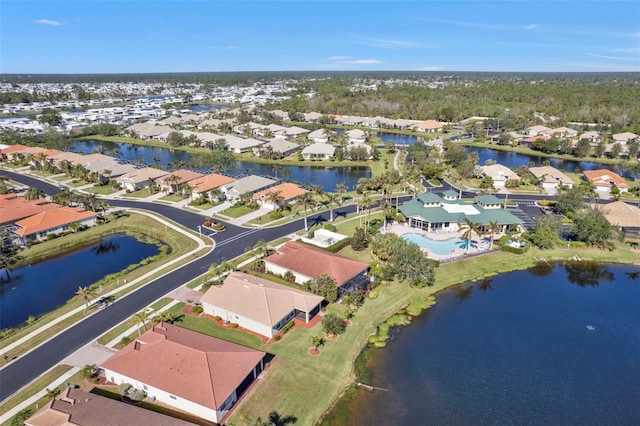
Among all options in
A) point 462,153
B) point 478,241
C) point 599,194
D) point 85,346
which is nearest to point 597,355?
point 478,241

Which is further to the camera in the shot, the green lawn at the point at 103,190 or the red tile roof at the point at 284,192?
the green lawn at the point at 103,190

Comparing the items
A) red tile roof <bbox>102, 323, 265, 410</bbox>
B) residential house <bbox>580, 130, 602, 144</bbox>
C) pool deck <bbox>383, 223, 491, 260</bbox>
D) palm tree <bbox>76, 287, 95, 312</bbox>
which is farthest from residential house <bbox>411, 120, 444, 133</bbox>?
red tile roof <bbox>102, 323, 265, 410</bbox>

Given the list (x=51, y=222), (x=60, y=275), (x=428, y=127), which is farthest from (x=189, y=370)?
(x=428, y=127)

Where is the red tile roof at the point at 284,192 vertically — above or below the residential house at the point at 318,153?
below

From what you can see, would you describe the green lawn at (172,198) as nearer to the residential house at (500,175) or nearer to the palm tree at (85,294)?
the palm tree at (85,294)

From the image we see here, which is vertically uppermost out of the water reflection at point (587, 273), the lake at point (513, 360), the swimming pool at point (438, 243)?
the swimming pool at point (438, 243)

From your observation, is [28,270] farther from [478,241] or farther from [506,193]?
[506,193]

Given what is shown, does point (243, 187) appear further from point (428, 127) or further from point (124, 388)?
point (428, 127)

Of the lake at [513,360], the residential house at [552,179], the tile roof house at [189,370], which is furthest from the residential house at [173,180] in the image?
the residential house at [552,179]
